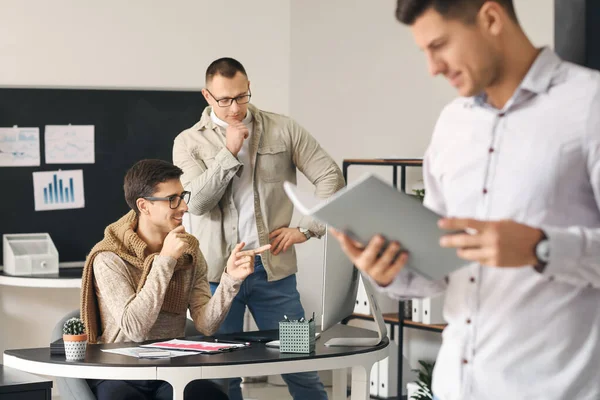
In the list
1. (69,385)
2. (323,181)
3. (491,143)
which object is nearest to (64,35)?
(323,181)

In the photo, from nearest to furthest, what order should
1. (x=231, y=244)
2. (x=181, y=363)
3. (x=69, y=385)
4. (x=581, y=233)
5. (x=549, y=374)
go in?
(x=581, y=233)
(x=549, y=374)
(x=181, y=363)
(x=69, y=385)
(x=231, y=244)

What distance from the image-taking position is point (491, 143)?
1467 millimetres

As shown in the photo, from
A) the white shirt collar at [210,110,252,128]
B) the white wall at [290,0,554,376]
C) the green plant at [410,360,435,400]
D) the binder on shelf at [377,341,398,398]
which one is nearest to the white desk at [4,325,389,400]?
the white shirt collar at [210,110,252,128]

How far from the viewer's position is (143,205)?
3.29 meters

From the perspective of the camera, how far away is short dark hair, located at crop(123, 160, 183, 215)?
10.8 feet

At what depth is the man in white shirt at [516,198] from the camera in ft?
4.51

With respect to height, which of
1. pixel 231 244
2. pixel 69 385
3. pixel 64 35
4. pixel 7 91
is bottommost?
pixel 69 385

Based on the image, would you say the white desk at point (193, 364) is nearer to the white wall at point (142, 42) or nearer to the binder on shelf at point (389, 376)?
the binder on shelf at point (389, 376)

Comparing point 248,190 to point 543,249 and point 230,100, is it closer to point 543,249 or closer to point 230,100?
point 230,100

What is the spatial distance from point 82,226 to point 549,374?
4.31m

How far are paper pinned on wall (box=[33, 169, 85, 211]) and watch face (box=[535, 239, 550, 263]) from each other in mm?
4378

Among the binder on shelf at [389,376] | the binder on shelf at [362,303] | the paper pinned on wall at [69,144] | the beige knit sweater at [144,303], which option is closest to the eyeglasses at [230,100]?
the beige knit sweater at [144,303]

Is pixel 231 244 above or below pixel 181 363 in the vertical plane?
above

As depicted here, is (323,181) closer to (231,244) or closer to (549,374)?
(231,244)
